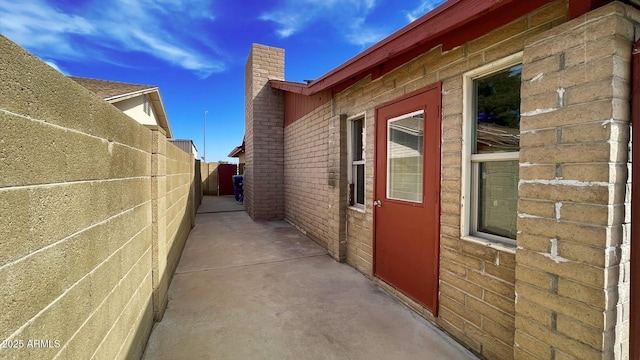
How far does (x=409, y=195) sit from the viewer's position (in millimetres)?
3236

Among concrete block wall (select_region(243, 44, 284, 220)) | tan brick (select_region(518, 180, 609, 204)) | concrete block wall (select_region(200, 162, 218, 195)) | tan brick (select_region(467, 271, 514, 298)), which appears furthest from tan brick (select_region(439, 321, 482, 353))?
concrete block wall (select_region(200, 162, 218, 195))

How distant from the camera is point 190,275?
4016 millimetres

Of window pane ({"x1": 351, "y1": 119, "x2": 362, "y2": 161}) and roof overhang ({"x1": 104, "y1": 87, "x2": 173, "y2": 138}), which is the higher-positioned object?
roof overhang ({"x1": 104, "y1": 87, "x2": 173, "y2": 138})

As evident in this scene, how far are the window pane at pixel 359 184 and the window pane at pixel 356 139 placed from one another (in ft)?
0.54

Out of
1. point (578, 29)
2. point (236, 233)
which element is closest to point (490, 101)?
point (578, 29)

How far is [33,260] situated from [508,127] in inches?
114

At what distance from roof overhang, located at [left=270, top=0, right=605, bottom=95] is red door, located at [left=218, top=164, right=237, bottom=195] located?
13793 millimetres

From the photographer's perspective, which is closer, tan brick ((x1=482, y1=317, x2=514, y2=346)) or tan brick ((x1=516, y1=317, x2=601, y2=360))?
tan brick ((x1=516, y1=317, x2=601, y2=360))

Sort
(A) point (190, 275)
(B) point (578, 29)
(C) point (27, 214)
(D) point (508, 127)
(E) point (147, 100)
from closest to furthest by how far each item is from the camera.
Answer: (C) point (27, 214) < (B) point (578, 29) < (D) point (508, 127) < (A) point (190, 275) < (E) point (147, 100)

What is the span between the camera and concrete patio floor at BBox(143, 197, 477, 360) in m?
2.38

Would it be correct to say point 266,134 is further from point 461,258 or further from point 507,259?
point 507,259

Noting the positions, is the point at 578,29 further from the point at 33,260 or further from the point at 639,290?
the point at 33,260

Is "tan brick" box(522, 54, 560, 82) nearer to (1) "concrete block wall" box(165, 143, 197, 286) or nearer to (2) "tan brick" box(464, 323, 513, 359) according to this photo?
(2) "tan brick" box(464, 323, 513, 359)

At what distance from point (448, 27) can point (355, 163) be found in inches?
98.7
